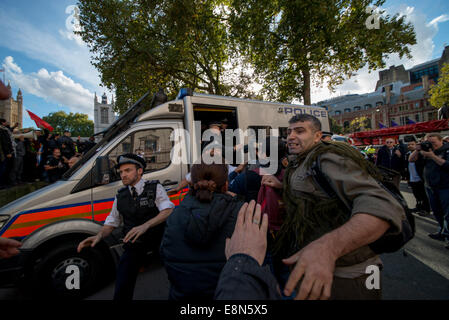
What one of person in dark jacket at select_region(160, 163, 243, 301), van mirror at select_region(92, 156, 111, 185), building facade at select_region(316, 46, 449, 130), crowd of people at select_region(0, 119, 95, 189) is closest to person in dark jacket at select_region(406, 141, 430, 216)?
person in dark jacket at select_region(160, 163, 243, 301)

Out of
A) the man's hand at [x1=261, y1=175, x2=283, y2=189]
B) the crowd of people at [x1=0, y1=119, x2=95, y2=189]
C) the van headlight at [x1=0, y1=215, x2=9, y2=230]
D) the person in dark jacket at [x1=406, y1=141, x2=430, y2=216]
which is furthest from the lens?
the crowd of people at [x1=0, y1=119, x2=95, y2=189]

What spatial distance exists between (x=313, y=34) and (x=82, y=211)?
10803 mm

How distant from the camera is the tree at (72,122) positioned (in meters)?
59.6

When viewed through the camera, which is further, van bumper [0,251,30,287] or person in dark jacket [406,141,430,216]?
person in dark jacket [406,141,430,216]

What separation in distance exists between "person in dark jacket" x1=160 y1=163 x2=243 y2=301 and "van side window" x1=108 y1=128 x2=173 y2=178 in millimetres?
2202

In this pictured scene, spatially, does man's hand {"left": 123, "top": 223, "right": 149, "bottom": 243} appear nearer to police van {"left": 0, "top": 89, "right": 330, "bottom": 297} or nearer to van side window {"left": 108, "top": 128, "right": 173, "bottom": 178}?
police van {"left": 0, "top": 89, "right": 330, "bottom": 297}

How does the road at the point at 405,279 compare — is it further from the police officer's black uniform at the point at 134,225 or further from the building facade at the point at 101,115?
the building facade at the point at 101,115

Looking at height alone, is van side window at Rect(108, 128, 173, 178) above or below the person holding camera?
above

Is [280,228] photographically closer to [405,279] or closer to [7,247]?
[7,247]

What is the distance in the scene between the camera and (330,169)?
108cm

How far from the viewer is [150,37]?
34.9 feet

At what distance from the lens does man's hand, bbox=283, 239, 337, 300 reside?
2.24ft

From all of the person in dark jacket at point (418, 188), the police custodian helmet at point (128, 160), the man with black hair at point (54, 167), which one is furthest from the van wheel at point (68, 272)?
the person in dark jacket at point (418, 188)

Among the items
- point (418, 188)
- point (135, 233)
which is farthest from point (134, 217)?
point (418, 188)
